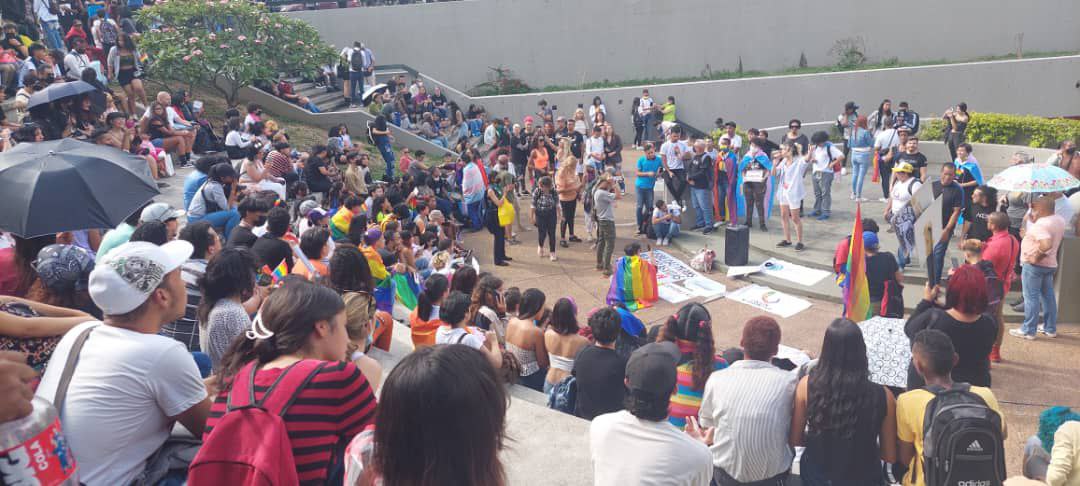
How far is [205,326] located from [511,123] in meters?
20.1

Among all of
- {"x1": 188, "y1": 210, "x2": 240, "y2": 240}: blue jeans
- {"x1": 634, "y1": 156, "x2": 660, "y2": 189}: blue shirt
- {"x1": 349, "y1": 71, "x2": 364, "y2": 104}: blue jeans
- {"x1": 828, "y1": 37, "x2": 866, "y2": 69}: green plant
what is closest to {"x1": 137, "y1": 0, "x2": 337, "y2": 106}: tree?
{"x1": 349, "y1": 71, "x2": 364, "y2": 104}: blue jeans

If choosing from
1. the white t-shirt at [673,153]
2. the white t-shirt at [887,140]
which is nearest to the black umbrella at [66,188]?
the white t-shirt at [673,153]

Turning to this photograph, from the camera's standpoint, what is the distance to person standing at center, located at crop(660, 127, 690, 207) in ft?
44.1

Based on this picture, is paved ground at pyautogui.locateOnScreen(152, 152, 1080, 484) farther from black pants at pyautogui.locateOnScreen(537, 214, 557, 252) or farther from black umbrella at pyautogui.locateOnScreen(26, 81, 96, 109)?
black umbrella at pyautogui.locateOnScreen(26, 81, 96, 109)

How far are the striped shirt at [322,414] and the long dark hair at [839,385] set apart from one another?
Result: 7.96 ft

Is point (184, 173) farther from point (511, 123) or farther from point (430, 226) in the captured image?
point (511, 123)

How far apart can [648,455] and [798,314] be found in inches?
283

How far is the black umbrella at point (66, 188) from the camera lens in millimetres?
5098

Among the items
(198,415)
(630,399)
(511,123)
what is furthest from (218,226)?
(511,123)

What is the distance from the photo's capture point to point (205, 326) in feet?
14.1

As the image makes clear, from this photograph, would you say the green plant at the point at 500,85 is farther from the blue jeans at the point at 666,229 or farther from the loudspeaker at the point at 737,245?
the loudspeaker at the point at 737,245

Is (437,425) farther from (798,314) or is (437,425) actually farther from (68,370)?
(798,314)

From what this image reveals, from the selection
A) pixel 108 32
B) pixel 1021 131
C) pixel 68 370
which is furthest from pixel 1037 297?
pixel 108 32

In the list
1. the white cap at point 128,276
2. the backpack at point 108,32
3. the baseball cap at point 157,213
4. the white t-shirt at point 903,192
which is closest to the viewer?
the white cap at point 128,276
